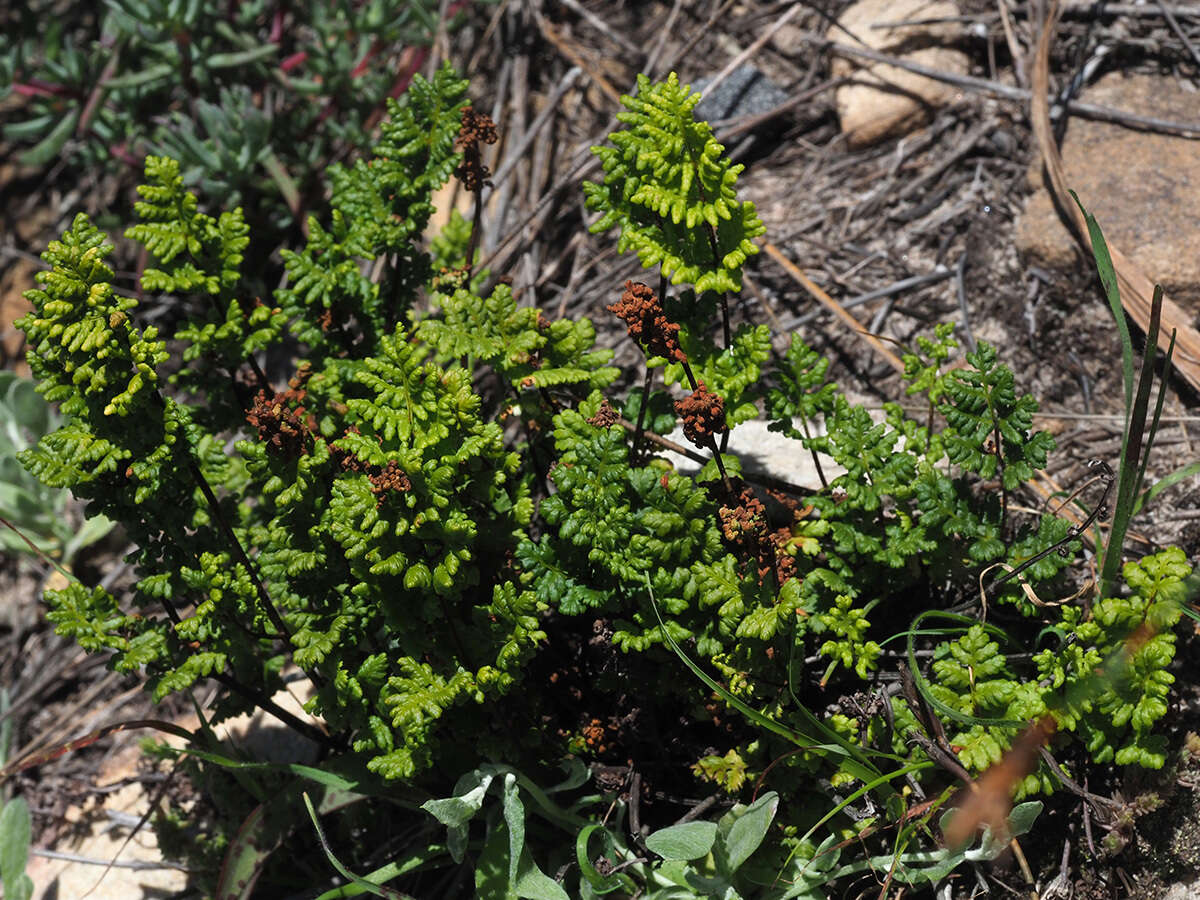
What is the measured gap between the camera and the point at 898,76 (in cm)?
451

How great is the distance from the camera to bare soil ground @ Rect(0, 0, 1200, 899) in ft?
12.3

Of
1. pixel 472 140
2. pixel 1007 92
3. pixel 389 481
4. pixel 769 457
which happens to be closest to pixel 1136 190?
pixel 1007 92

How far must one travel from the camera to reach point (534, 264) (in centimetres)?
456

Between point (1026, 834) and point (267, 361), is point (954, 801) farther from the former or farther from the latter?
point (267, 361)

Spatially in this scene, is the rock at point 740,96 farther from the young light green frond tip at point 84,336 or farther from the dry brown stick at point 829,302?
the young light green frond tip at point 84,336

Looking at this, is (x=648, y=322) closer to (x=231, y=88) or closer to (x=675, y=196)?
(x=675, y=196)

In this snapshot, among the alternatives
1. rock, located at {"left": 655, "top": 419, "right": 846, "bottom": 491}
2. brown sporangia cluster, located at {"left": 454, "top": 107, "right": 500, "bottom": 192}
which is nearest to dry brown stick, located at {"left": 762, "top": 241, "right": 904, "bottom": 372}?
rock, located at {"left": 655, "top": 419, "right": 846, "bottom": 491}

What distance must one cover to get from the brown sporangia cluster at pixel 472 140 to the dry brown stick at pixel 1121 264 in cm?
206

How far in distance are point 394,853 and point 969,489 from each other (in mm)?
2025

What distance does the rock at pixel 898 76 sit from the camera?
4.48 metres

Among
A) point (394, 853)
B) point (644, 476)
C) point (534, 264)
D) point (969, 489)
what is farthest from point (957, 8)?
point (394, 853)

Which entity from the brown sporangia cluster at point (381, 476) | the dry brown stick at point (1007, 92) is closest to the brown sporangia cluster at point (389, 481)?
the brown sporangia cluster at point (381, 476)

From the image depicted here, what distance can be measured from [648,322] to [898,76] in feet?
8.23

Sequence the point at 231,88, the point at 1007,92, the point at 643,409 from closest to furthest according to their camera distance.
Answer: the point at 643,409, the point at 1007,92, the point at 231,88
